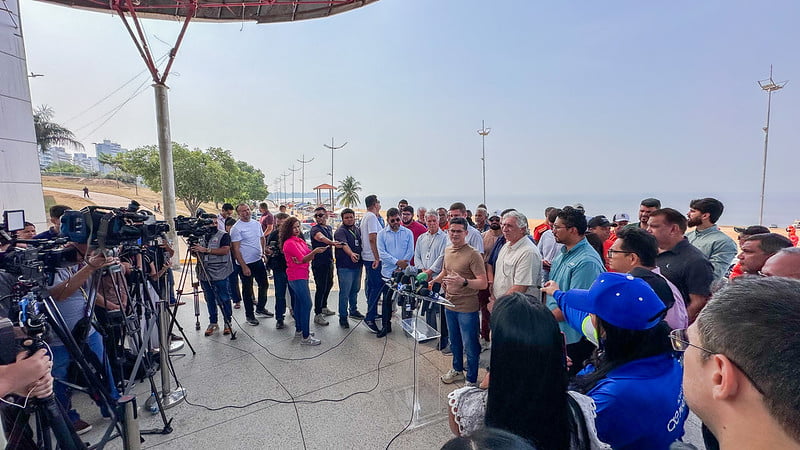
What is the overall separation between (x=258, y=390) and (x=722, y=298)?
357 cm

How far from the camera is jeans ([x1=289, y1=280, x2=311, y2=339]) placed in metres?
4.17

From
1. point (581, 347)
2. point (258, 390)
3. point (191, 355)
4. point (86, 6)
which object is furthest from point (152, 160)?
point (581, 347)

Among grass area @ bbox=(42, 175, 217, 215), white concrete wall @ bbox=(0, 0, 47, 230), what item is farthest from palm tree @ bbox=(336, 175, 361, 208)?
white concrete wall @ bbox=(0, 0, 47, 230)

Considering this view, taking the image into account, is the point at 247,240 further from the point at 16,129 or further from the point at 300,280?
the point at 16,129

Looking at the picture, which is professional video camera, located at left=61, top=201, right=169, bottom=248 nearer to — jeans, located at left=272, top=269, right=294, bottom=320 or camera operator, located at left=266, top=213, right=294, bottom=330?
camera operator, located at left=266, top=213, right=294, bottom=330

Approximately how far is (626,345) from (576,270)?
4.72 feet

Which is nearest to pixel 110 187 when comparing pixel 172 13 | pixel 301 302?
pixel 172 13

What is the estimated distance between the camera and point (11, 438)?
1536 millimetres

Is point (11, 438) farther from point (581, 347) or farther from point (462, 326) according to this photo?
point (581, 347)

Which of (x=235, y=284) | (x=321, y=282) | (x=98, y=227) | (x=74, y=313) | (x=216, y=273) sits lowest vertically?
(x=235, y=284)

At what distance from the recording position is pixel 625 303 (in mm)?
1262

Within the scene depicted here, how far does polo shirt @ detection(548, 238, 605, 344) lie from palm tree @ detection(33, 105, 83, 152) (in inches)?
1375

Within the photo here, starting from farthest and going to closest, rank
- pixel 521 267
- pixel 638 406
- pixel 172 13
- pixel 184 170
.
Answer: pixel 184 170 → pixel 172 13 → pixel 521 267 → pixel 638 406

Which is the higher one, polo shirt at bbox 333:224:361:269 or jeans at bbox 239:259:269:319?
polo shirt at bbox 333:224:361:269
